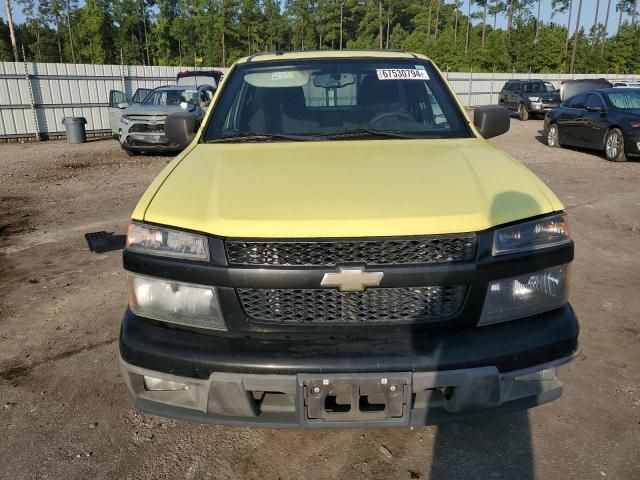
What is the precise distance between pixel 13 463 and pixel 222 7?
82640 millimetres

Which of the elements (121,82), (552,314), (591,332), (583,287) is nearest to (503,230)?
(552,314)

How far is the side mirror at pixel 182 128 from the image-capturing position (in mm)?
3566

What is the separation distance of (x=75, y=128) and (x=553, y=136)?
14277 millimetres

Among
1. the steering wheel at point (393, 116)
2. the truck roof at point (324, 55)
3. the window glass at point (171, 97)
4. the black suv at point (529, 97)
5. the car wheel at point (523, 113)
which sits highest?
the truck roof at point (324, 55)

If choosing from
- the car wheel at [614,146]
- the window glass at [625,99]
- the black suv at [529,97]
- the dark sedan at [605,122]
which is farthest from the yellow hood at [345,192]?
the black suv at [529,97]

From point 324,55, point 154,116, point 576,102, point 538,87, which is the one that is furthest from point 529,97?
point 324,55

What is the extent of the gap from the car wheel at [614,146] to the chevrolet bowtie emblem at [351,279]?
11566mm

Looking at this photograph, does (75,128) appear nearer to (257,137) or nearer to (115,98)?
(115,98)

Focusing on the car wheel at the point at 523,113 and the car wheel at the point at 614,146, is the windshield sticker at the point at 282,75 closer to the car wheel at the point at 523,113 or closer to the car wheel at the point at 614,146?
the car wheel at the point at 614,146

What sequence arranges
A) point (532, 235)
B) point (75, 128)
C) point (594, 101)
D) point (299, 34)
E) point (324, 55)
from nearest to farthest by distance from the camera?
point (532, 235), point (324, 55), point (594, 101), point (75, 128), point (299, 34)

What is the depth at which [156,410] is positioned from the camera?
223 cm

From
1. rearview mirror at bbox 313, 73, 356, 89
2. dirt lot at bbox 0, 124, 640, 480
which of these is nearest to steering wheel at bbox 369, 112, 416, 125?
rearview mirror at bbox 313, 73, 356, 89

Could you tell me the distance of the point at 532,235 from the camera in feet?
7.32

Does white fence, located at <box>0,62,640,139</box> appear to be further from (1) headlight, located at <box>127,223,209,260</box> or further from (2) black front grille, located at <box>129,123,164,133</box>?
(1) headlight, located at <box>127,223,209,260</box>
